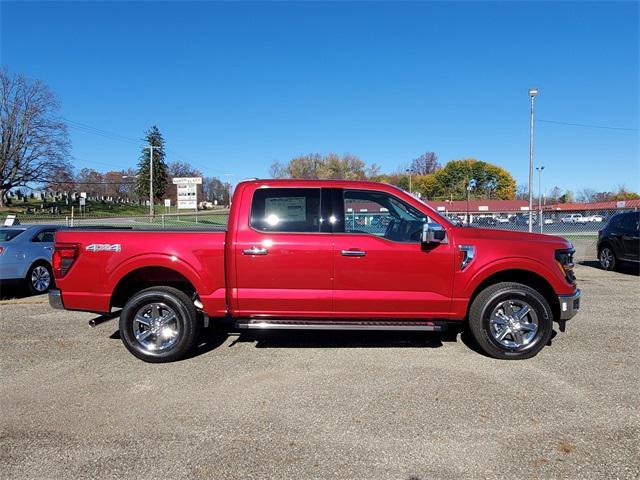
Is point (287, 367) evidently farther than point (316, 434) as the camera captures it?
Yes

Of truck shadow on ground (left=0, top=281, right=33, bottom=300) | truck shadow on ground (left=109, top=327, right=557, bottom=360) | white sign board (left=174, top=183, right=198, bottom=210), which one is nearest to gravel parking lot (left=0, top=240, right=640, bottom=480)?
truck shadow on ground (left=109, top=327, right=557, bottom=360)

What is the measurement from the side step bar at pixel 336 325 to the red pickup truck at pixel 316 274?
0.01 meters

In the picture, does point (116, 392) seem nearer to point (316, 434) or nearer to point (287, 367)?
point (287, 367)

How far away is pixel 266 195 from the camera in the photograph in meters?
5.17

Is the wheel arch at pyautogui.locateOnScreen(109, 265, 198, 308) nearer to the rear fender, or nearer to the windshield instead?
the rear fender

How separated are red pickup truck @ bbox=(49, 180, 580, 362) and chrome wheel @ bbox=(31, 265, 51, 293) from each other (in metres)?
5.02

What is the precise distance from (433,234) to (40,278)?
8.43 meters

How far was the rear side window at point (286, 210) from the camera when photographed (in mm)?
5059

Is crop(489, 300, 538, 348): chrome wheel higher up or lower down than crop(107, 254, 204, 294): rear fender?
lower down

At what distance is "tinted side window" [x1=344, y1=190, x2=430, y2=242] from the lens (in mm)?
5094

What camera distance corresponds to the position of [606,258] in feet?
A: 41.0

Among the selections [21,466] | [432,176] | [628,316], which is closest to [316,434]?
[21,466]

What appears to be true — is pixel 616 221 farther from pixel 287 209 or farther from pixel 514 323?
pixel 287 209

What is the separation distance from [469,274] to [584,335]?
2.36 meters
